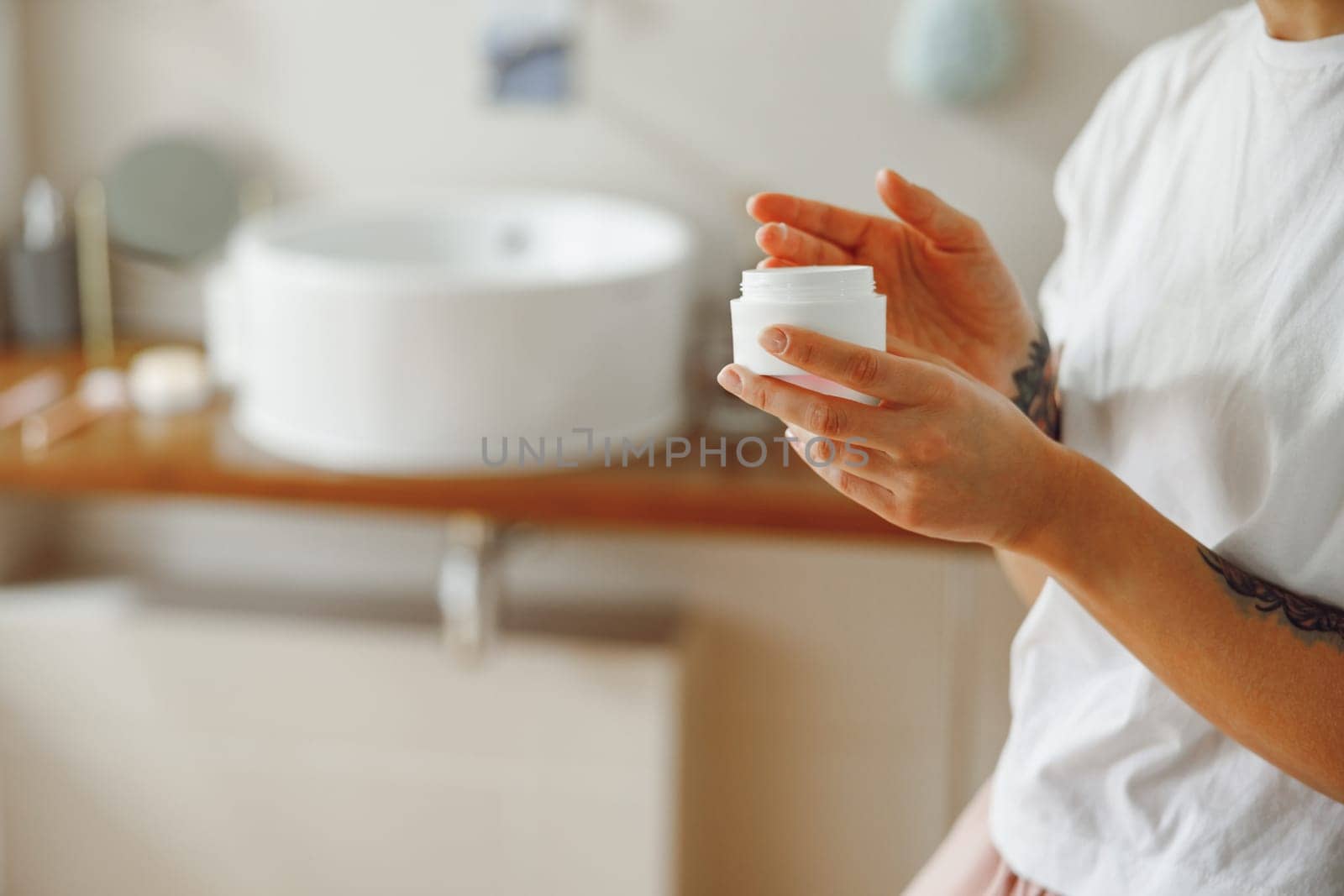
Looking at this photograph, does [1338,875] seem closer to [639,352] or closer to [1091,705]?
[1091,705]

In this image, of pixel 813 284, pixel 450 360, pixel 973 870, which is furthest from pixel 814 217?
pixel 450 360

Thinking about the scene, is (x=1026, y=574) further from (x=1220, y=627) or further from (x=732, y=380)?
(x=732, y=380)

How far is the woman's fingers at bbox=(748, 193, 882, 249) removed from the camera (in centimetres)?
71

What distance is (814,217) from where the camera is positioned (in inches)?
28.5

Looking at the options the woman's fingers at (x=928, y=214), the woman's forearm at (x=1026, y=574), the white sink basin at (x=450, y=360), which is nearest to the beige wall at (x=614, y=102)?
the white sink basin at (x=450, y=360)

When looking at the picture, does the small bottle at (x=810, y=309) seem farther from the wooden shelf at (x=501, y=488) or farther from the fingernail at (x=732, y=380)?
the wooden shelf at (x=501, y=488)

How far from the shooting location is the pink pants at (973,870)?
2.61 feet

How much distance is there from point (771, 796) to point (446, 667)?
49 cm

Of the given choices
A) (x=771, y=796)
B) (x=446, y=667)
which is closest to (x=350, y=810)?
(x=446, y=667)

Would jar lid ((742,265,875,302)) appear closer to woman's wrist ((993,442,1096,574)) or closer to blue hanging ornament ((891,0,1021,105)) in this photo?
woman's wrist ((993,442,1096,574))

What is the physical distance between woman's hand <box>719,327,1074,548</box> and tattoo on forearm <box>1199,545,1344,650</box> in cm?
11

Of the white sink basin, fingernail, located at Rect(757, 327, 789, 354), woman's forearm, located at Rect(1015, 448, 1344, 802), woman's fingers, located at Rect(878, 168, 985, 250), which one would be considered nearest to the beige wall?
the white sink basin

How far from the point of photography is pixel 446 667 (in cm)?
154

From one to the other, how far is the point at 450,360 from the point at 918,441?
0.76m
